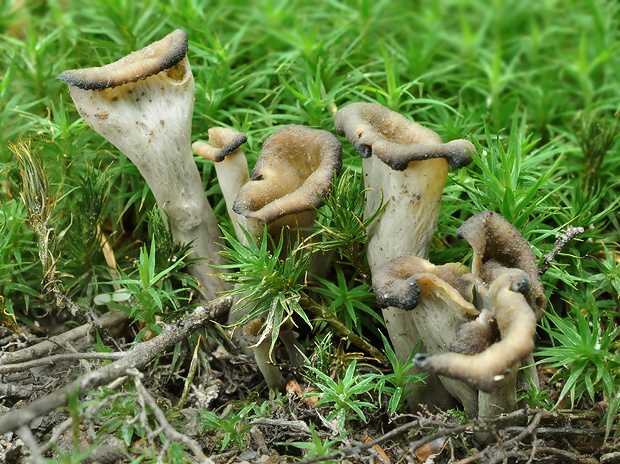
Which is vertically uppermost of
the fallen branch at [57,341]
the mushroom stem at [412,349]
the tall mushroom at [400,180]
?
the tall mushroom at [400,180]

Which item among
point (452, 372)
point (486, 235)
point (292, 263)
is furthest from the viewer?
point (292, 263)

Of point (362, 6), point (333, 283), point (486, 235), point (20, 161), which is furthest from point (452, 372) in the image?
point (362, 6)

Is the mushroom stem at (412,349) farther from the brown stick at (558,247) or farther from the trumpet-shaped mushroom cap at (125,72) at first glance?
the trumpet-shaped mushroom cap at (125,72)

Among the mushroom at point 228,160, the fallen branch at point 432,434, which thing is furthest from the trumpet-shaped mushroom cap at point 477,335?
the mushroom at point 228,160

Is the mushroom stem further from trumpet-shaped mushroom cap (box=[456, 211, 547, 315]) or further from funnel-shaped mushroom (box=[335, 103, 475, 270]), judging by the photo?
trumpet-shaped mushroom cap (box=[456, 211, 547, 315])

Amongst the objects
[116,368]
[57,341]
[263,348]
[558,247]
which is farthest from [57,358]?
[558,247]

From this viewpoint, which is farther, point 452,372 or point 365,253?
point 365,253

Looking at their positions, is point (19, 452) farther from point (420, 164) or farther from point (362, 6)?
point (362, 6)

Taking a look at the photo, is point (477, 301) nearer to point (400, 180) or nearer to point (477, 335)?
point (477, 335)
